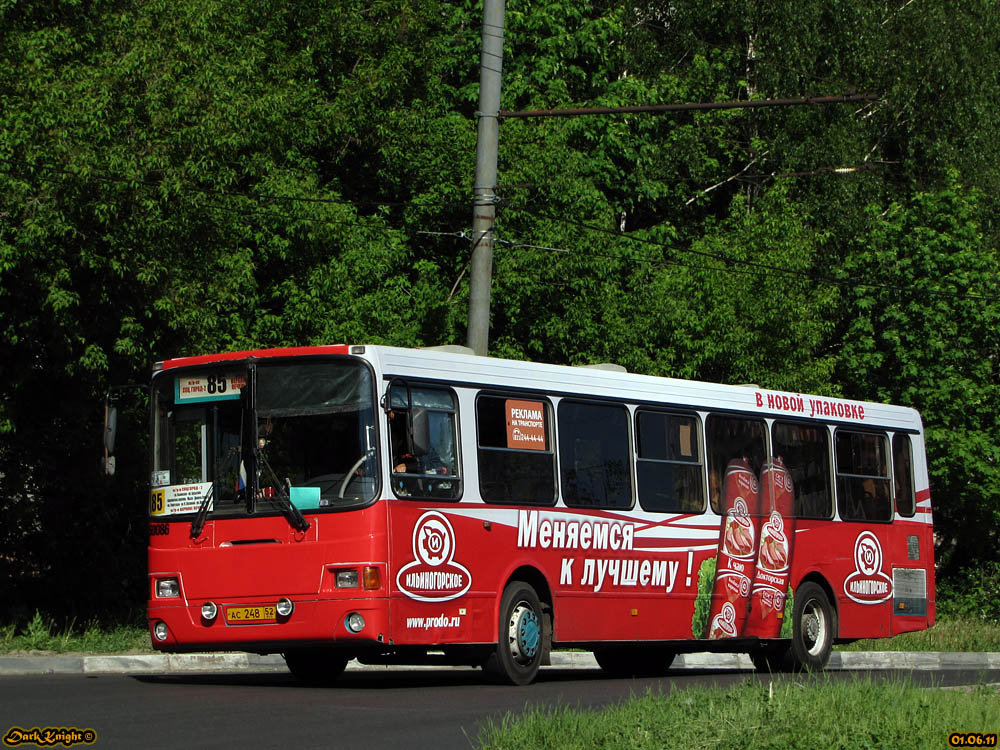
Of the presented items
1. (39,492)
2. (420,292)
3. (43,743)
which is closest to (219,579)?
(43,743)

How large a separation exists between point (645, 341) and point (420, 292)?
158 inches

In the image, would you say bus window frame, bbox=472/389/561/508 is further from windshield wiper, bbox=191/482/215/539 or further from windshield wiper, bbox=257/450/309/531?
windshield wiper, bbox=191/482/215/539

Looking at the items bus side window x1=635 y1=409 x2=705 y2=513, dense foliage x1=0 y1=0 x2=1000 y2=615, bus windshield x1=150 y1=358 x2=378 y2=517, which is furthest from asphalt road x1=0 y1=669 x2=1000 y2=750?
dense foliage x1=0 y1=0 x2=1000 y2=615

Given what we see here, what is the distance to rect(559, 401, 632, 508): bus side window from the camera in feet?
51.9

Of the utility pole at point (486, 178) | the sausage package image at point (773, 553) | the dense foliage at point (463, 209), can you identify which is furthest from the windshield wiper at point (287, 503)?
the sausage package image at point (773, 553)

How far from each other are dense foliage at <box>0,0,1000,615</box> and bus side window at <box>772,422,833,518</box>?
201 inches

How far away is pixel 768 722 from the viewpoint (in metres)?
9.28

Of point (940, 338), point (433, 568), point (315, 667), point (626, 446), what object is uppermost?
point (940, 338)

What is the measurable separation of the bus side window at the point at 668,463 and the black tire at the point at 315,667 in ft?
11.7

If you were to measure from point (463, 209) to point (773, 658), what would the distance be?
1267cm

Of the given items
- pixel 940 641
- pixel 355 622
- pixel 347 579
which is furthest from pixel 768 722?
pixel 940 641

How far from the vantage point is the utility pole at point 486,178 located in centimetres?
1905

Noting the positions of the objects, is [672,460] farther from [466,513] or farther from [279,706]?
[279,706]

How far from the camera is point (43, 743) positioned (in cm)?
927
